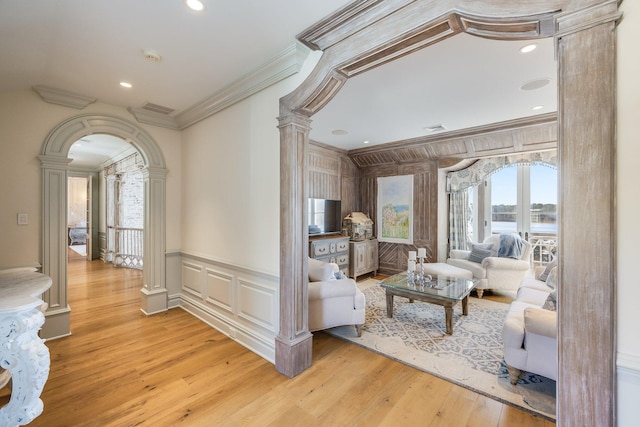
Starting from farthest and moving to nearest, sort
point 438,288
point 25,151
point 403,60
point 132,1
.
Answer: point 438,288, point 25,151, point 403,60, point 132,1

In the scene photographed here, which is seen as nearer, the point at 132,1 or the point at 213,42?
the point at 132,1

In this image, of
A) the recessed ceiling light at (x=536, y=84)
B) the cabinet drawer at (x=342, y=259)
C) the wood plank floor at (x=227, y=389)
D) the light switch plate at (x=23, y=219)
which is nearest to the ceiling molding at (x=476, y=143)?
the recessed ceiling light at (x=536, y=84)

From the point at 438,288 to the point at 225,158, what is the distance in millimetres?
3060

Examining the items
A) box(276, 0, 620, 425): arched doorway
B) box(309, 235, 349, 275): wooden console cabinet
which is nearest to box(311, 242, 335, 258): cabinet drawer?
box(309, 235, 349, 275): wooden console cabinet

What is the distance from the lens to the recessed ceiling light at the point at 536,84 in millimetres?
2809

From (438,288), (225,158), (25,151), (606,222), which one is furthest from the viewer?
(438,288)

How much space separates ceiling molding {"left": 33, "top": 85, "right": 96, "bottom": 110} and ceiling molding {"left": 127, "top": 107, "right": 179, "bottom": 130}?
44 cm

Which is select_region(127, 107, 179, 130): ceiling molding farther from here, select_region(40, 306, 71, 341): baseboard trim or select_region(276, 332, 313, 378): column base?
select_region(276, 332, 313, 378): column base

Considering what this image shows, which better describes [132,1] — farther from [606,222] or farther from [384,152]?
[384,152]

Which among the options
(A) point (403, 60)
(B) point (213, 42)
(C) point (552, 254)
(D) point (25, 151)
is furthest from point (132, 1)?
(C) point (552, 254)

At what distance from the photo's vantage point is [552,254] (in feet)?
Result: 16.8

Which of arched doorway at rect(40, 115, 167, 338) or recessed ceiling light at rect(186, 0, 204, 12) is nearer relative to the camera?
recessed ceiling light at rect(186, 0, 204, 12)

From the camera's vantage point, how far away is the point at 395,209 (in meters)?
6.04

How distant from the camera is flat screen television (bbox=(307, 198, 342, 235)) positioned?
5336 millimetres
